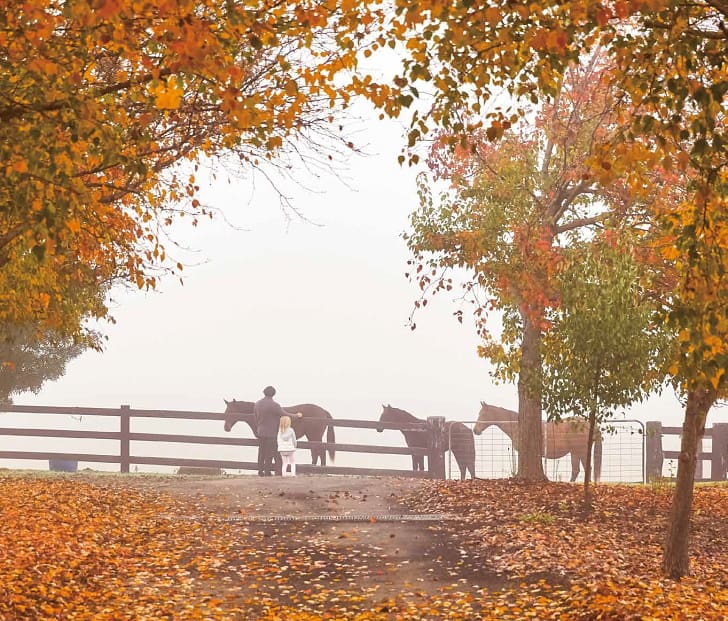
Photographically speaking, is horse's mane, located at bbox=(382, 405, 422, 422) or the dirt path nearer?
the dirt path

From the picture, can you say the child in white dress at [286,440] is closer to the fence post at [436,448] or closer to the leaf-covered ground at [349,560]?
the fence post at [436,448]

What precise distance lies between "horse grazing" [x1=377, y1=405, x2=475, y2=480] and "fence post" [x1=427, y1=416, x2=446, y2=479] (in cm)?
12

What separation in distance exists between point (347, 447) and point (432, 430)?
7.47 feet

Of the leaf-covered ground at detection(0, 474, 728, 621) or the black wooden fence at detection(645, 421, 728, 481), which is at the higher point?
the black wooden fence at detection(645, 421, 728, 481)

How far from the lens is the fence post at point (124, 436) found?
2256cm

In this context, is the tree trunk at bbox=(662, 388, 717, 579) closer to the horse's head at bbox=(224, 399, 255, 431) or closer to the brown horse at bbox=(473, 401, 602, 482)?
the brown horse at bbox=(473, 401, 602, 482)

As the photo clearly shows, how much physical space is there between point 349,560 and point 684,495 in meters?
4.17

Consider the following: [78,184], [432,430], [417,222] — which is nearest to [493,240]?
[417,222]

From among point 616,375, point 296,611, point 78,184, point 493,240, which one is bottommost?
point 296,611

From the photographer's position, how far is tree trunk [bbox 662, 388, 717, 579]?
1047 centimetres

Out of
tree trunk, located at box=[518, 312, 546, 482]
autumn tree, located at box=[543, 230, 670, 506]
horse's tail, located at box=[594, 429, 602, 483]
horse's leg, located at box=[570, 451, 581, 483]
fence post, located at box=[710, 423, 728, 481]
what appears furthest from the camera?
horse's leg, located at box=[570, 451, 581, 483]

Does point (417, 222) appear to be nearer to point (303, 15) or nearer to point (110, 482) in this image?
point (110, 482)

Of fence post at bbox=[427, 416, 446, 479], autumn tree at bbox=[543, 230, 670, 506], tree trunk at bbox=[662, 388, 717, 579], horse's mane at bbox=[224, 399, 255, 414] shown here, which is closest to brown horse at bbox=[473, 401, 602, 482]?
fence post at bbox=[427, 416, 446, 479]

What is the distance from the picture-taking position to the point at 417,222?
56.5 feet
